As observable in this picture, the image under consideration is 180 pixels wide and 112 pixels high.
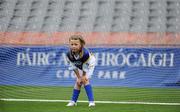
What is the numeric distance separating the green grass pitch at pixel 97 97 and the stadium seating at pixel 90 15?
426 centimetres

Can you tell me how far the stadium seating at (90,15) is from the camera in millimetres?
16391

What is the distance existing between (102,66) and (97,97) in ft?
8.14

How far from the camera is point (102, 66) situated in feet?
42.4

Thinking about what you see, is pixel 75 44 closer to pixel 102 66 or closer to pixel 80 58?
pixel 80 58

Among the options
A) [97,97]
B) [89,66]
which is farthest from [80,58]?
[97,97]

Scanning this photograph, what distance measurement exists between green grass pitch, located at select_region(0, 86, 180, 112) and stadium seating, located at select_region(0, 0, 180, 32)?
426cm

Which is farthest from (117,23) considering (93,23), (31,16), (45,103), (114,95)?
(45,103)

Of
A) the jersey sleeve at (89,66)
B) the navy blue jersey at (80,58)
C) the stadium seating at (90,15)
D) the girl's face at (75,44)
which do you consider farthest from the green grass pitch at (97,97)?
the stadium seating at (90,15)

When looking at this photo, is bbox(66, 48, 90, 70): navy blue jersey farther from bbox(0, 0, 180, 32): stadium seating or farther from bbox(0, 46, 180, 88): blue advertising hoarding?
bbox(0, 0, 180, 32): stadium seating

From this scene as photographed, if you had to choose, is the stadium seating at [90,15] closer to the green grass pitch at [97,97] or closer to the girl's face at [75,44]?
the green grass pitch at [97,97]

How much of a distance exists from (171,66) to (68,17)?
5257mm

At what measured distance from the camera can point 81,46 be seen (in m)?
8.38

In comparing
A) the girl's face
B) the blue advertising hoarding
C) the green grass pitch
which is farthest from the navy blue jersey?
the blue advertising hoarding

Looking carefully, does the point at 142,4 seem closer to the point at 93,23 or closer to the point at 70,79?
the point at 93,23
